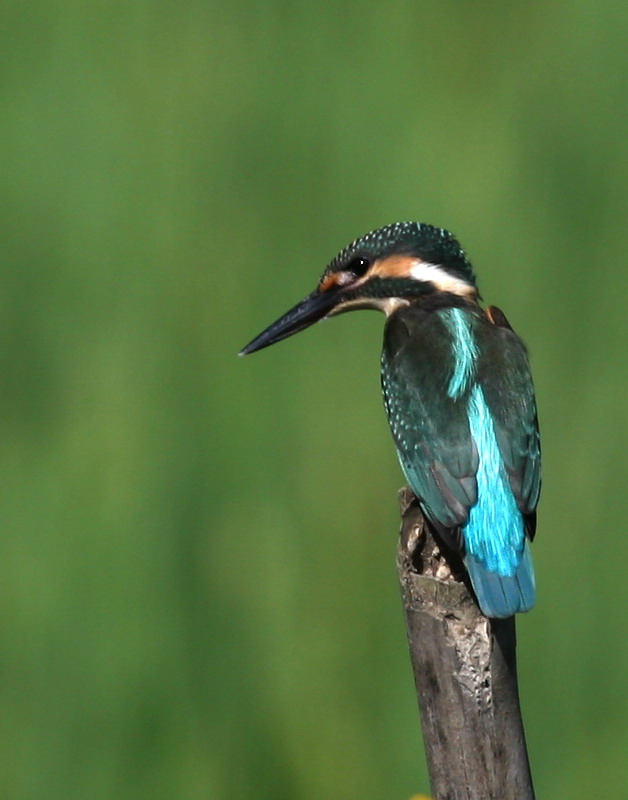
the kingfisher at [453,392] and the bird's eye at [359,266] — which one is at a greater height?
the bird's eye at [359,266]

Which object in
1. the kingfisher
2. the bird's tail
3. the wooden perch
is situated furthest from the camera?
the kingfisher

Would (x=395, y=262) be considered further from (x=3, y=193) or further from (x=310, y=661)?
(x=3, y=193)

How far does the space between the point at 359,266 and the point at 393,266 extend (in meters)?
0.06

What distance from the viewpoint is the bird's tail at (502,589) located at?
7.66 ft

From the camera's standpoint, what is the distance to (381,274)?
3078 millimetres

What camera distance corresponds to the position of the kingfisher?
2547 mm

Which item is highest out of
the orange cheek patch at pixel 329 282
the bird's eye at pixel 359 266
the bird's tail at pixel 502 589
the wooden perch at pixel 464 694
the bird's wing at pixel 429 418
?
the bird's eye at pixel 359 266

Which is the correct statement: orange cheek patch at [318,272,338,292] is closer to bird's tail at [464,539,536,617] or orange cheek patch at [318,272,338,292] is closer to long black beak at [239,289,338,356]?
long black beak at [239,289,338,356]

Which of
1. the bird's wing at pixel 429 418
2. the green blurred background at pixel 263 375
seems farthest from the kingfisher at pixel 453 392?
the green blurred background at pixel 263 375

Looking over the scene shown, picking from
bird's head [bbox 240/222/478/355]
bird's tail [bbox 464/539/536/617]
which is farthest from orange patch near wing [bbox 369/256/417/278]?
bird's tail [bbox 464/539/536/617]

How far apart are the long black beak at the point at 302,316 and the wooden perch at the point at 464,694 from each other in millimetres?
858

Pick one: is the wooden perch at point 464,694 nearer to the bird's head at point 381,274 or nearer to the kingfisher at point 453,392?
the kingfisher at point 453,392

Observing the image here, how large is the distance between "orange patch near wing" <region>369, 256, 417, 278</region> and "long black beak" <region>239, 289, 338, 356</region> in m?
0.09

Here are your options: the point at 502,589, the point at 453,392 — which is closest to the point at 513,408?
the point at 453,392
